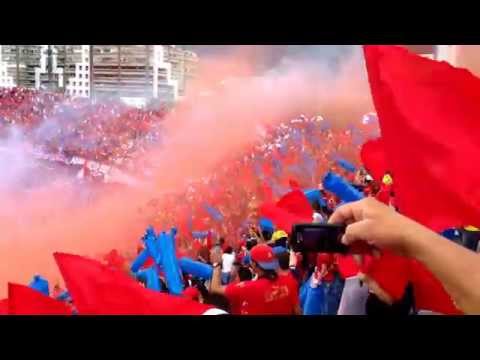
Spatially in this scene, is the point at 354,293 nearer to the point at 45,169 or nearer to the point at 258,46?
the point at 258,46

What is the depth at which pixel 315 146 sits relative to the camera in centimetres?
356

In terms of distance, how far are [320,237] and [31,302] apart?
0.35 metres

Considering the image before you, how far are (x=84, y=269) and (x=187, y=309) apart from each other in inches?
4.5

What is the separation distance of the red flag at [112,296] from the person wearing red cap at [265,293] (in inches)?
51.5

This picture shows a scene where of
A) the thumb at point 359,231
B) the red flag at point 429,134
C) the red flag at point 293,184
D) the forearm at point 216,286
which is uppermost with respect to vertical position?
the red flag at point 429,134

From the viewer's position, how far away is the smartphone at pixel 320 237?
620mm

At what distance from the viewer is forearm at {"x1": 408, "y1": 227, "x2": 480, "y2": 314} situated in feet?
1.76

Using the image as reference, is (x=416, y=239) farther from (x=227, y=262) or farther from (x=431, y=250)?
(x=227, y=262)

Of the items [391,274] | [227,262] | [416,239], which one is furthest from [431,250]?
[227,262]

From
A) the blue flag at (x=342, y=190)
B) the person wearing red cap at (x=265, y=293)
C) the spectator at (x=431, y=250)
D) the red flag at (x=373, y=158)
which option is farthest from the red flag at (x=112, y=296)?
the blue flag at (x=342, y=190)

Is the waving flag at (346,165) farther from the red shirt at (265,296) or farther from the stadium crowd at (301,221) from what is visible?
the red shirt at (265,296)

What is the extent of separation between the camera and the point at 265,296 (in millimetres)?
2158
